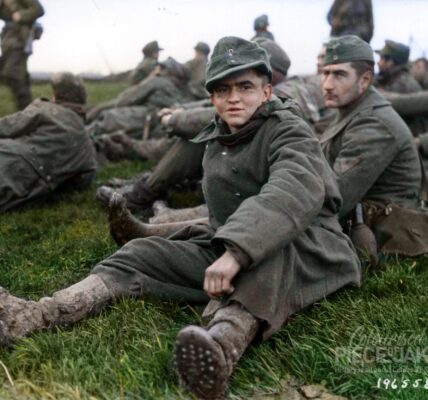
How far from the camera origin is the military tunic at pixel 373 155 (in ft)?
16.5

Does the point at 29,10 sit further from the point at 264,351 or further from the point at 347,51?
the point at 264,351

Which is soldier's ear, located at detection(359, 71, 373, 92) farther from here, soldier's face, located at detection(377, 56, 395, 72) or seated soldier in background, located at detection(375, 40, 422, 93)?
soldier's face, located at detection(377, 56, 395, 72)

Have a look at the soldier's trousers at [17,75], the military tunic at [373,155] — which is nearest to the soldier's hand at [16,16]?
the soldier's trousers at [17,75]

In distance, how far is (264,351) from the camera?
3.42 m

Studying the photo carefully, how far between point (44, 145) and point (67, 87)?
2.24ft

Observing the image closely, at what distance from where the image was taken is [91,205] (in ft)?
23.7

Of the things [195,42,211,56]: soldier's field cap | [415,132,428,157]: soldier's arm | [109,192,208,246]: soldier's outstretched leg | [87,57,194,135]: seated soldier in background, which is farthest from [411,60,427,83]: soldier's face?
[109,192,208,246]: soldier's outstretched leg

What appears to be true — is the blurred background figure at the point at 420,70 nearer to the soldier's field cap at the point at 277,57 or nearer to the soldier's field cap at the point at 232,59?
the soldier's field cap at the point at 277,57

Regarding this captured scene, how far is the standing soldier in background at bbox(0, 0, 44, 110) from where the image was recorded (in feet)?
31.2

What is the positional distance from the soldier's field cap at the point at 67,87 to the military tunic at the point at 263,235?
3623 mm

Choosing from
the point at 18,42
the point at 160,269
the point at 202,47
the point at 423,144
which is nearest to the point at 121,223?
the point at 160,269

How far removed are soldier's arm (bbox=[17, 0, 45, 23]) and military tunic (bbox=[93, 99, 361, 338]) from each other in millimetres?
6214

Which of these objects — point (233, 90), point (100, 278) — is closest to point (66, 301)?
point (100, 278)

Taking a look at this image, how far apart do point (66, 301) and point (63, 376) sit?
26.6 inches
